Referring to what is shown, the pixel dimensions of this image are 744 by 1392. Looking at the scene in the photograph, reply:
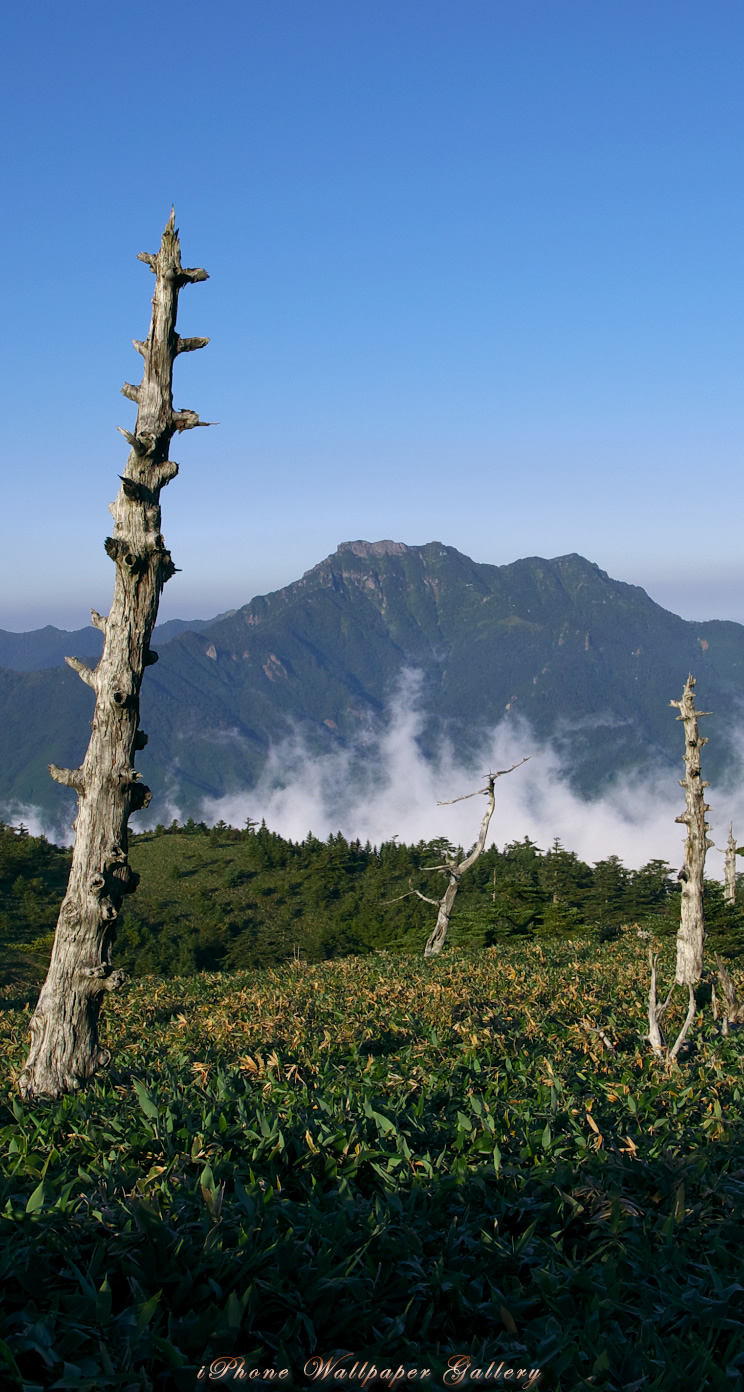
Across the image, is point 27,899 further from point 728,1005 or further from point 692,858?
point 728,1005

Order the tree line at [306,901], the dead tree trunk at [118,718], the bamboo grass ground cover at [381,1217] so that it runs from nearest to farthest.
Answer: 1. the bamboo grass ground cover at [381,1217]
2. the dead tree trunk at [118,718]
3. the tree line at [306,901]

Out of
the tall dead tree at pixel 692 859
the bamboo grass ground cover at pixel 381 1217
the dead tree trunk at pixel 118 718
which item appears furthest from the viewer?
the tall dead tree at pixel 692 859

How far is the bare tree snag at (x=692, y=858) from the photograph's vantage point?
16.3 meters

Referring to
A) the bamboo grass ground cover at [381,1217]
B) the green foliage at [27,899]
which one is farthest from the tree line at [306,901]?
the bamboo grass ground cover at [381,1217]

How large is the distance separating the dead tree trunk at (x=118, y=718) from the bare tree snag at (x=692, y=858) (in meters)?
11.0

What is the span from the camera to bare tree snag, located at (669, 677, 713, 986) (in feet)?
53.4

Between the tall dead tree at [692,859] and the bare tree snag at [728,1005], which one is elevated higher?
the tall dead tree at [692,859]

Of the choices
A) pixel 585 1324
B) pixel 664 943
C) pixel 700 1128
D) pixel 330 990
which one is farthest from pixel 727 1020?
pixel 664 943

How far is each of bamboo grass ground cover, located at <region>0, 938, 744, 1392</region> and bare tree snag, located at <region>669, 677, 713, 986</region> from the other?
8388 mm

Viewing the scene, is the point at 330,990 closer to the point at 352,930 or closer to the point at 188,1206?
the point at 188,1206

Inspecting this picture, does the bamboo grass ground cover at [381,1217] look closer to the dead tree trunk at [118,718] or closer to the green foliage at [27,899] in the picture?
the dead tree trunk at [118,718]

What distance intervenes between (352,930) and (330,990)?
34.6m

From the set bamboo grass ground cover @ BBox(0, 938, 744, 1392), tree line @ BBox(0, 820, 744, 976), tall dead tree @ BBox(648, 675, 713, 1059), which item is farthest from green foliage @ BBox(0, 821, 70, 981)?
bamboo grass ground cover @ BBox(0, 938, 744, 1392)

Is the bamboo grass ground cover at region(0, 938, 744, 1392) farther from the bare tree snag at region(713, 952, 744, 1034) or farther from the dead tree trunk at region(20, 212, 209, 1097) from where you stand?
the bare tree snag at region(713, 952, 744, 1034)
